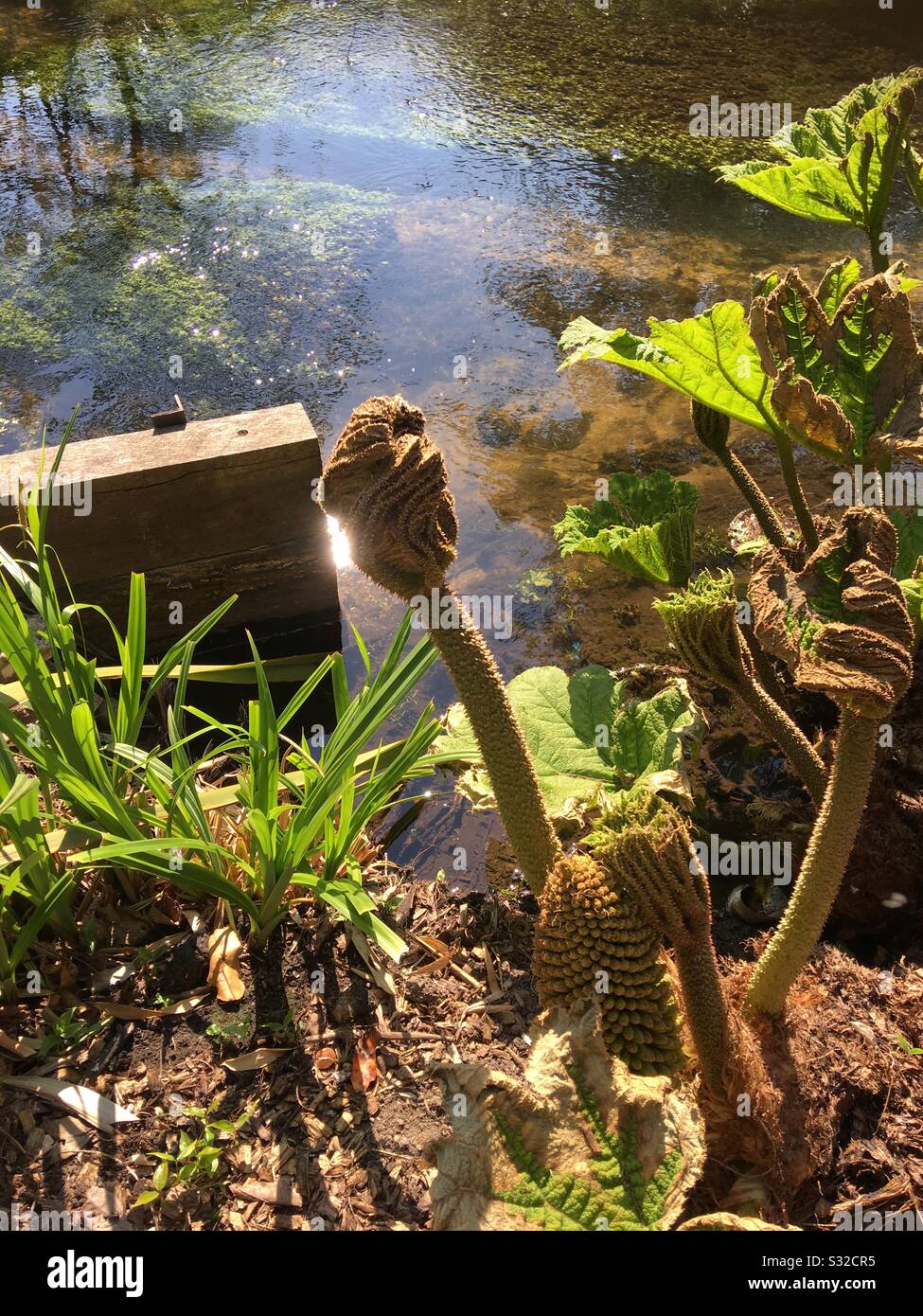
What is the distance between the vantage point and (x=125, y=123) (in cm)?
654

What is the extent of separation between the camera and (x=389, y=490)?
4.60 ft

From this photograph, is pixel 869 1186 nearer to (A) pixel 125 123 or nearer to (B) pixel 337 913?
(B) pixel 337 913

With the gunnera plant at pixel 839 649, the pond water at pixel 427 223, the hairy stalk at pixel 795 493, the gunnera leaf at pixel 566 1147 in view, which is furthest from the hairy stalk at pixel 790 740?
the pond water at pixel 427 223

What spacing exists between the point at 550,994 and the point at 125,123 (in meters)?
6.84

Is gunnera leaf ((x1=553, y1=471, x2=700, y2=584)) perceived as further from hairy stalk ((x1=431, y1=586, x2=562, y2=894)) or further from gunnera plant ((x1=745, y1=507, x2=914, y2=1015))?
hairy stalk ((x1=431, y1=586, x2=562, y2=894))

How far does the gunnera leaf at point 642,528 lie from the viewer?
92.9 inches

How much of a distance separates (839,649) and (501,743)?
0.56 m

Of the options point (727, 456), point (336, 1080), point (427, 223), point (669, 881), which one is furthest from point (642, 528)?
point (427, 223)

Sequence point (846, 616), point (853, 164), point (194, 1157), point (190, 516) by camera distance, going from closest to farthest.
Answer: point (846, 616) < point (194, 1157) < point (853, 164) < point (190, 516)

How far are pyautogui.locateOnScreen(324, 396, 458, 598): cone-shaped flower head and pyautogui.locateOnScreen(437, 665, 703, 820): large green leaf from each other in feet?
2.81

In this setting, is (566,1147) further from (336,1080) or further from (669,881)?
(336,1080)

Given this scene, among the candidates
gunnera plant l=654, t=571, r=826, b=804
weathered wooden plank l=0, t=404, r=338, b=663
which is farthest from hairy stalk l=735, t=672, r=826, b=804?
weathered wooden plank l=0, t=404, r=338, b=663

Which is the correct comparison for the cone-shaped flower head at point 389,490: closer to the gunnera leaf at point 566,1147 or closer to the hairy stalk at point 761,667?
the gunnera leaf at point 566,1147

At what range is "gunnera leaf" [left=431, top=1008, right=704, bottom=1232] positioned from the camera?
1.37 meters
